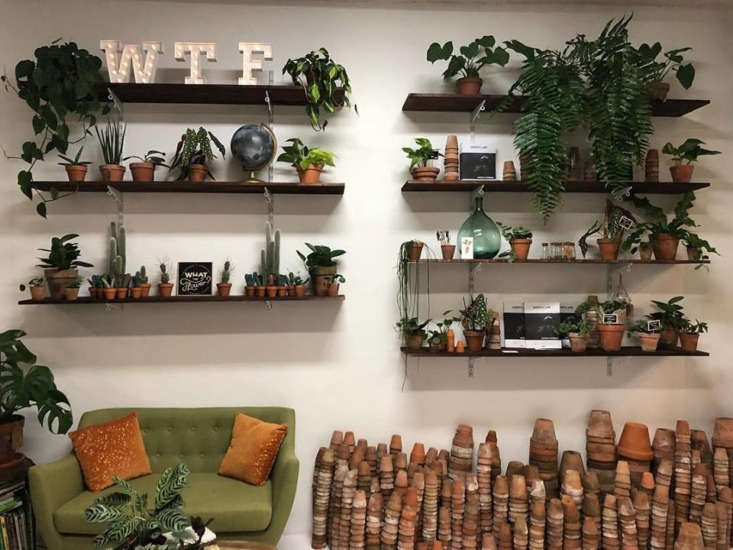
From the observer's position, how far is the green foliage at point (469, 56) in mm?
3031

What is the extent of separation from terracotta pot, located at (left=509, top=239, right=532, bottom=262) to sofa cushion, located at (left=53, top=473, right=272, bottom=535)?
6.27ft

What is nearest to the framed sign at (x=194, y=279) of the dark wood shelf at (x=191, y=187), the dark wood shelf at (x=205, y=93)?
the dark wood shelf at (x=191, y=187)

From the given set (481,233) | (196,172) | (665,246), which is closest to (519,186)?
(481,233)

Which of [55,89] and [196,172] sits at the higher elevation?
[55,89]

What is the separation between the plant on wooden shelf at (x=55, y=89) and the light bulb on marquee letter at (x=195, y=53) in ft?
1.49

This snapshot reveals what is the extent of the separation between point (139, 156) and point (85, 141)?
35cm

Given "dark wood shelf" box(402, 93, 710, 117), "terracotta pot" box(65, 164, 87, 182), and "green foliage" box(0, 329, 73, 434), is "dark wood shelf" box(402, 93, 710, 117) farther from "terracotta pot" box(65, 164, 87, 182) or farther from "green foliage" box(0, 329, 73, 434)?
"green foliage" box(0, 329, 73, 434)

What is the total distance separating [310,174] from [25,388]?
1880 millimetres

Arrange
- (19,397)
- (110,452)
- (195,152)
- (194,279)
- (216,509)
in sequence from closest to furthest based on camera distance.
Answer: (216,509) → (19,397) → (110,452) → (195,152) → (194,279)

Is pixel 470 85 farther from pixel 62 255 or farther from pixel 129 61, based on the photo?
pixel 62 255

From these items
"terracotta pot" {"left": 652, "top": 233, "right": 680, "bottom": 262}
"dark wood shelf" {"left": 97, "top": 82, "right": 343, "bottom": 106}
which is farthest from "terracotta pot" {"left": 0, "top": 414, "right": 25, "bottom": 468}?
Result: "terracotta pot" {"left": 652, "top": 233, "right": 680, "bottom": 262}

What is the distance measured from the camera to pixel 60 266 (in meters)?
2.97

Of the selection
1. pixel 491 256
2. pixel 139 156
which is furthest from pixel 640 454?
pixel 139 156

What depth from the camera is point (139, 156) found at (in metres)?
3.20
